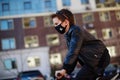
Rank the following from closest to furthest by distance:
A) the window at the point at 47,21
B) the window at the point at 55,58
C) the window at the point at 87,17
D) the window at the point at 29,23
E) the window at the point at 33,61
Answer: the window at the point at 33,61 < the window at the point at 55,58 < the window at the point at 29,23 < the window at the point at 47,21 < the window at the point at 87,17

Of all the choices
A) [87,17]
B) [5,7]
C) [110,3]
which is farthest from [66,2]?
Answer: [5,7]

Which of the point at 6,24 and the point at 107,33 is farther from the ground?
the point at 6,24

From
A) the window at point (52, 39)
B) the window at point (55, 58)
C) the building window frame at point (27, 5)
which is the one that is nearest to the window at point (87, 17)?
the window at point (52, 39)

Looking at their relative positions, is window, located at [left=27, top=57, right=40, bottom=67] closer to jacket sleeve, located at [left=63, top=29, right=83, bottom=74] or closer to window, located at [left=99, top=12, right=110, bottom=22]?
window, located at [left=99, top=12, right=110, bottom=22]

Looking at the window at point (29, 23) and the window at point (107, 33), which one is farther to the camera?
the window at point (107, 33)

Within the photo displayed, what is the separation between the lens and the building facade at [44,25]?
125 feet

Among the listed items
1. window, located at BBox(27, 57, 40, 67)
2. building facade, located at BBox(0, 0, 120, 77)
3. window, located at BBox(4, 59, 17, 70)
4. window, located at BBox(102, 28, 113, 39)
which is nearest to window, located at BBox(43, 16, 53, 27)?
building facade, located at BBox(0, 0, 120, 77)

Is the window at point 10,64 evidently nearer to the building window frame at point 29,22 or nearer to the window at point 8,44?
the window at point 8,44

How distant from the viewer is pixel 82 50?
117 inches

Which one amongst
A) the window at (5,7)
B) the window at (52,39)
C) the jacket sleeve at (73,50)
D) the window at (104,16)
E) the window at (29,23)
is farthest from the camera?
the window at (104,16)

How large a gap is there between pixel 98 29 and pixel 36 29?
7838 mm

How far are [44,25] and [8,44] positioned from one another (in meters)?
4.90

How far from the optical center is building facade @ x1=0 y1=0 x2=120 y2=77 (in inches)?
1502

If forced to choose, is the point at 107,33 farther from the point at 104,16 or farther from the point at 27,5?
the point at 27,5
